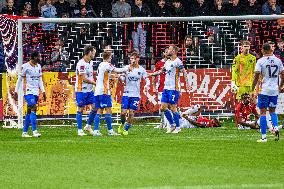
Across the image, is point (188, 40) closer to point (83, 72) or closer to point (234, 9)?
point (234, 9)

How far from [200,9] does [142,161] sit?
1692cm

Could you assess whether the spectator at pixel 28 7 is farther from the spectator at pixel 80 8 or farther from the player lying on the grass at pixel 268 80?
the player lying on the grass at pixel 268 80

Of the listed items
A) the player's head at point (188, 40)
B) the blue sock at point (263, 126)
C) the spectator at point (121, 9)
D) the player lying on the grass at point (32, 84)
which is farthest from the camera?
the spectator at point (121, 9)

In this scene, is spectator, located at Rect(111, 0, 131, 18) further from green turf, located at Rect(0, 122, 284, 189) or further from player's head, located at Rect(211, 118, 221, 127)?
green turf, located at Rect(0, 122, 284, 189)

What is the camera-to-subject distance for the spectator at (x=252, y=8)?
113ft

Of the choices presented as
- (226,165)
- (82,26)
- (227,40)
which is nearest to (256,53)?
(227,40)

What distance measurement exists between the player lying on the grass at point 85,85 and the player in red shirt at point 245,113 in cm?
453

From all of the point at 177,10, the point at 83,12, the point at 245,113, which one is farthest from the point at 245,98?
the point at 83,12

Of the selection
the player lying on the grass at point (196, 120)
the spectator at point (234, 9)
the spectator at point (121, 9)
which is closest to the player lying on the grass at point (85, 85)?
the player lying on the grass at point (196, 120)

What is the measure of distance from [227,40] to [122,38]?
10.8 ft

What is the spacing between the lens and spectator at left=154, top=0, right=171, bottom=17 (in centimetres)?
3469

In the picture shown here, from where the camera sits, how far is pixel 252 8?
34.5 metres

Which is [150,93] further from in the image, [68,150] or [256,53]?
[68,150]

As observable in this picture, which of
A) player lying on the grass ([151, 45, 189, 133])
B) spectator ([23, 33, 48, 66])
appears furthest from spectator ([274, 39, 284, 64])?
spectator ([23, 33, 48, 66])
